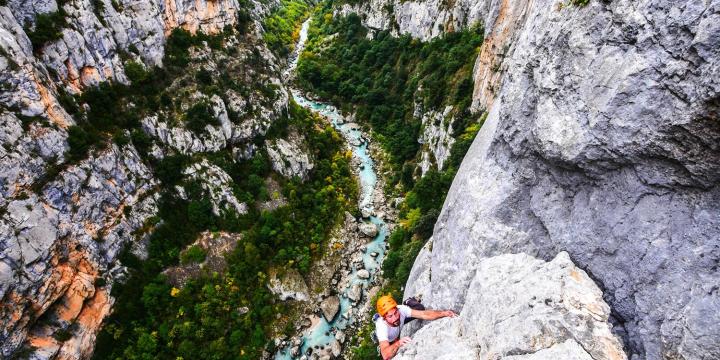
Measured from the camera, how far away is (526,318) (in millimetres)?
10625

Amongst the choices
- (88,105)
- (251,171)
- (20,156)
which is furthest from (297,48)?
(20,156)

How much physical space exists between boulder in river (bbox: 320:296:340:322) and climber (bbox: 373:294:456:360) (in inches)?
963

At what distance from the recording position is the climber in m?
14.6

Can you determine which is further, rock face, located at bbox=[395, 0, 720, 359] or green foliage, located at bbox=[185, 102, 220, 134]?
green foliage, located at bbox=[185, 102, 220, 134]

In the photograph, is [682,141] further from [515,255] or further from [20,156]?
[20,156]

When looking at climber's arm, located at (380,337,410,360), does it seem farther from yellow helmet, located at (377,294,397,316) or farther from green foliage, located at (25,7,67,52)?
green foliage, located at (25,7,67,52)

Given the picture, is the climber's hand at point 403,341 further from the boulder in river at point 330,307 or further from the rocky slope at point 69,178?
the rocky slope at point 69,178

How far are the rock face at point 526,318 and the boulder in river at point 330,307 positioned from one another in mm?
26038

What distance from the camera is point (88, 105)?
35156 millimetres

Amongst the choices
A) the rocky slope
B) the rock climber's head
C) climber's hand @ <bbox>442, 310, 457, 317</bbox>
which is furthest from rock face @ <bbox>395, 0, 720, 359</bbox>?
the rocky slope

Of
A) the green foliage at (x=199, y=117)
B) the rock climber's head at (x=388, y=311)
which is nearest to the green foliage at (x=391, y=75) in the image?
the green foliage at (x=199, y=117)

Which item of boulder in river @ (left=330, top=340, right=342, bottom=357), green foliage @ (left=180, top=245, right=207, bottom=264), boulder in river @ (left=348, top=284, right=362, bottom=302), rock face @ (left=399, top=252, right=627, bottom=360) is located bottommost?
boulder in river @ (left=330, top=340, right=342, bottom=357)

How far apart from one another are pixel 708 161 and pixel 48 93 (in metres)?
41.1

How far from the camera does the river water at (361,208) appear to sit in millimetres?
37406
